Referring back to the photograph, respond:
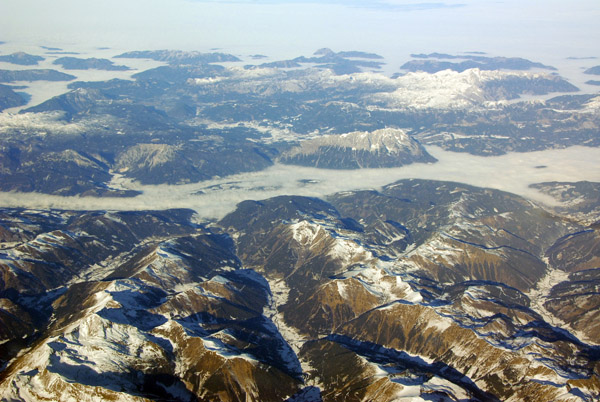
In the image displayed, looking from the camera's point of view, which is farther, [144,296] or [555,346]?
[144,296]

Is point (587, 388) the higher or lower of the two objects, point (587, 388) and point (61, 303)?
the higher

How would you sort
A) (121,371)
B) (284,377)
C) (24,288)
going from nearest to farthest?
(121,371) < (284,377) < (24,288)

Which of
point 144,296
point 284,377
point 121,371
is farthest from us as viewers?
point 144,296

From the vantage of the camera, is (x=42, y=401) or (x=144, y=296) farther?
(x=144, y=296)

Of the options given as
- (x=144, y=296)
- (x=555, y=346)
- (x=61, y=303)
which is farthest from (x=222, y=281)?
(x=555, y=346)

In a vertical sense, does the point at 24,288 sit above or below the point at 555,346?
below

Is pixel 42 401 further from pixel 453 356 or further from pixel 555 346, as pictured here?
pixel 555 346

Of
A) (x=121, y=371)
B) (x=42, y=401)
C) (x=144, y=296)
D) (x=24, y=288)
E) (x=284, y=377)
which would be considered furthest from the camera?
(x=24, y=288)

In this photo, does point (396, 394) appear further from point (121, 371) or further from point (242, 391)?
point (121, 371)

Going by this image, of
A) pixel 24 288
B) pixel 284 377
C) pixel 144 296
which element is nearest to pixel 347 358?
pixel 284 377
